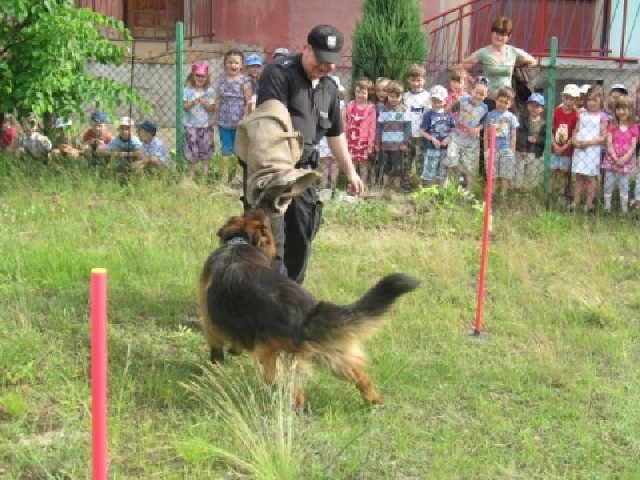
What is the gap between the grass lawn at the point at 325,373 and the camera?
14.6 feet

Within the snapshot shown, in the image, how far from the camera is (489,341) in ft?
20.4

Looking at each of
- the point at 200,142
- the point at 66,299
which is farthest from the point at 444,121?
the point at 66,299

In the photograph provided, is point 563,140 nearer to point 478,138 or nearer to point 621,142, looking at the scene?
point 621,142

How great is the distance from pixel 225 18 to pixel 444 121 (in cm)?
728

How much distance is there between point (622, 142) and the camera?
9.31 metres

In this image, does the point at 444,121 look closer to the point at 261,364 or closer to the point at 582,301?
the point at 582,301

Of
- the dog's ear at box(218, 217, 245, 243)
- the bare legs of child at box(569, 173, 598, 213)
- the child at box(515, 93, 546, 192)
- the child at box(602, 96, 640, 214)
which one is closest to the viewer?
the dog's ear at box(218, 217, 245, 243)

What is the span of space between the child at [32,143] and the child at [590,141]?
5.66 metres

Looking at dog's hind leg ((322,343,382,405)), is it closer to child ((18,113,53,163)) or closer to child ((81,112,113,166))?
child ((81,112,113,166))

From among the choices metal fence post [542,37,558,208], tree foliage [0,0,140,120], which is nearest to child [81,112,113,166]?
tree foliage [0,0,140,120]

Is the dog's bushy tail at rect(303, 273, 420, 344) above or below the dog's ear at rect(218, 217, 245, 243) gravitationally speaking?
below

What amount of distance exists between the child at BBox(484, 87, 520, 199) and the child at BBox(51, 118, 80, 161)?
4.45m

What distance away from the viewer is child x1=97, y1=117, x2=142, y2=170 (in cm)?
1010

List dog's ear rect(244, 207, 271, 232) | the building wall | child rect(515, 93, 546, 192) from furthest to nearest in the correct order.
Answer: the building wall → child rect(515, 93, 546, 192) → dog's ear rect(244, 207, 271, 232)
